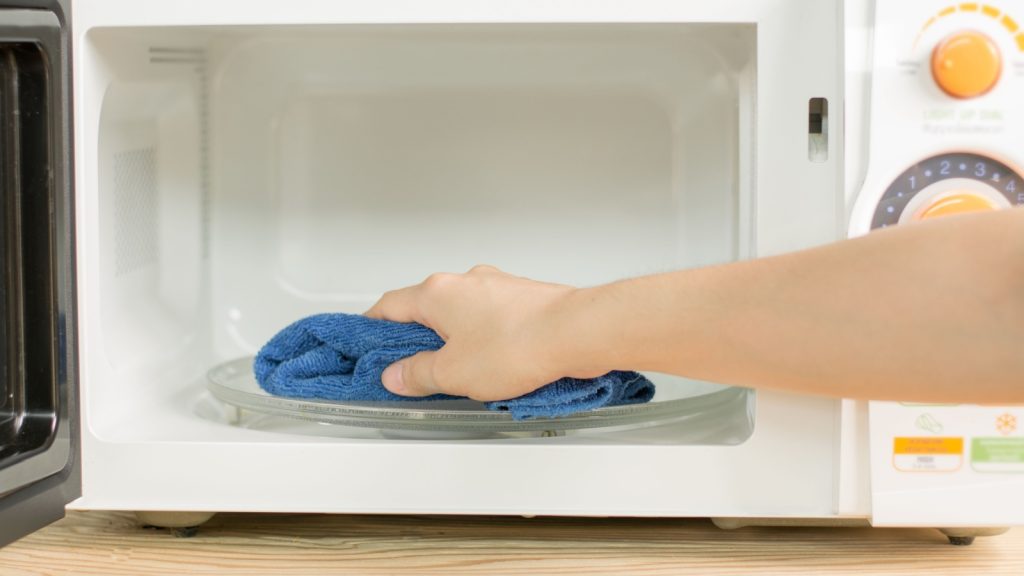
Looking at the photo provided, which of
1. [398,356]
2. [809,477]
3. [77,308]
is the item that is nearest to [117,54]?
[77,308]

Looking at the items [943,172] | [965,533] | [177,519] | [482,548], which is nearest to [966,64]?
[943,172]

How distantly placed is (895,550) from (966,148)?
0.29 metres

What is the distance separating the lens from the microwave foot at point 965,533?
805mm

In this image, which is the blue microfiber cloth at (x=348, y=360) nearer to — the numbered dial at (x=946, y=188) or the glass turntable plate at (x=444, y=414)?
the glass turntable plate at (x=444, y=414)

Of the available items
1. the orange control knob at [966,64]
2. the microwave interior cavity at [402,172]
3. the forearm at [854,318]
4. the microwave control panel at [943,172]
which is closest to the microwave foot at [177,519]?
the microwave interior cavity at [402,172]

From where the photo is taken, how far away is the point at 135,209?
0.91 m

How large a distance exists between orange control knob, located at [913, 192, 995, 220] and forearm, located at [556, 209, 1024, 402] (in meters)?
0.15

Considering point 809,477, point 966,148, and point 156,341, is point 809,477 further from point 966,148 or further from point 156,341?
point 156,341

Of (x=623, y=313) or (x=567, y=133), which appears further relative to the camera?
(x=567, y=133)

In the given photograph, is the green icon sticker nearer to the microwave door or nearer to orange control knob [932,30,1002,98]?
orange control knob [932,30,1002,98]

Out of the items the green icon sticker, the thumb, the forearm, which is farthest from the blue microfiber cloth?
the green icon sticker

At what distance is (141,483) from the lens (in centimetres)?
79

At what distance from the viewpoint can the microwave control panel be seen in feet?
2.38

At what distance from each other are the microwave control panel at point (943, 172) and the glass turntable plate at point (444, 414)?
147 millimetres
